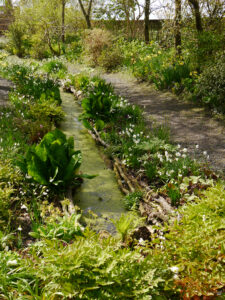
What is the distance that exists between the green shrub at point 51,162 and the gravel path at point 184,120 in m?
2.53

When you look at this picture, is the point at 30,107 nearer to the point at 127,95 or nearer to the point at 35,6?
the point at 127,95

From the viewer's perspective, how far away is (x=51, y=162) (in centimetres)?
443

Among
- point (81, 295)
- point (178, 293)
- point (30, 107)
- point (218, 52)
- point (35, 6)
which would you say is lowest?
point (178, 293)

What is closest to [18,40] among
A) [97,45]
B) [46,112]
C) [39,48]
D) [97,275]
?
[39,48]

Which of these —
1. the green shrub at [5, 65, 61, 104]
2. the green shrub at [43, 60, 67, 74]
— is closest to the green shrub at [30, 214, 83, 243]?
the green shrub at [5, 65, 61, 104]

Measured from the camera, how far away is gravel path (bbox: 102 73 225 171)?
19.6 feet

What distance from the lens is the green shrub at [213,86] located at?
749 cm

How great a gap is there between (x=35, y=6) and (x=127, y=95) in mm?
15640

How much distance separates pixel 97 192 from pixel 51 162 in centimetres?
101

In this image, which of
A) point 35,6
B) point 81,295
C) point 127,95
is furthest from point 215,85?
point 35,6

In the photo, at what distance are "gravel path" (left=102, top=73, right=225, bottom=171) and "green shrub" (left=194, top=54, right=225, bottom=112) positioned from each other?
1.10ft

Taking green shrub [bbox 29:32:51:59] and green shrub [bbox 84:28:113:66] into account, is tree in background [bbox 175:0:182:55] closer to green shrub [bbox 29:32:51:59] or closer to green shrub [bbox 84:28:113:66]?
green shrub [bbox 84:28:113:66]

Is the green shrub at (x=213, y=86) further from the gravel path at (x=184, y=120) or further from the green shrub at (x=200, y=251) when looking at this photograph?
the green shrub at (x=200, y=251)

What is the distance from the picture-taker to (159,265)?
238 cm
